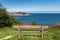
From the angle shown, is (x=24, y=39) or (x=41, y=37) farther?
(x=41, y=37)

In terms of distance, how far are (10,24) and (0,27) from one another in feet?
4.01

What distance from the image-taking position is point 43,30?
13.6 meters

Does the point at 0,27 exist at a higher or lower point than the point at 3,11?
lower

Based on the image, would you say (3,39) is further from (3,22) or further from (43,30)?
(3,22)

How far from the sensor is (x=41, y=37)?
13.5 metres

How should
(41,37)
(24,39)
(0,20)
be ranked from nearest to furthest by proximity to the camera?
1. (24,39)
2. (41,37)
3. (0,20)

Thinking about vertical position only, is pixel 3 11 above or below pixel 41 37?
above

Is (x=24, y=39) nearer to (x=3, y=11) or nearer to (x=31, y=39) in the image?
(x=31, y=39)

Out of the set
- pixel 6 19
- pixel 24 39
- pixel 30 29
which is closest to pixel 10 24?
pixel 6 19

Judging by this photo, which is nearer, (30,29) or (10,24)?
(30,29)

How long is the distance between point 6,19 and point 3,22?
0.59 m

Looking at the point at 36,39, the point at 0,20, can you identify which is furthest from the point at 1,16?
the point at 36,39

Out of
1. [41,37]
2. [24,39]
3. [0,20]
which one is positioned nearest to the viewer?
[24,39]

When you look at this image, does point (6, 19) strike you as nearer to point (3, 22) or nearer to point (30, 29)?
point (3, 22)
